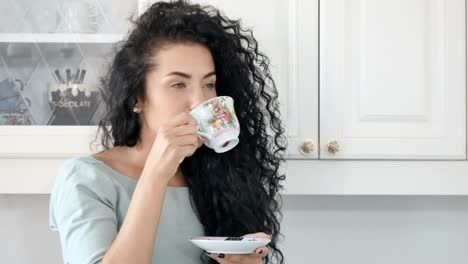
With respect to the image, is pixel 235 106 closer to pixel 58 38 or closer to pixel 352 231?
pixel 58 38

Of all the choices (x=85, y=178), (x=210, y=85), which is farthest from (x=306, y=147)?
(x=85, y=178)

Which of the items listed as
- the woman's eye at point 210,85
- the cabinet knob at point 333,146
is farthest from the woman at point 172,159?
the cabinet knob at point 333,146

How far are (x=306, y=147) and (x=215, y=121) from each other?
0.39 metres

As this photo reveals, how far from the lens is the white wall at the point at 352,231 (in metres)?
1.89

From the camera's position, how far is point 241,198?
1.39 metres

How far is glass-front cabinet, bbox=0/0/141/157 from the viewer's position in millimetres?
1528

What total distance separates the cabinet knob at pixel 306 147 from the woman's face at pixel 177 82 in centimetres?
30

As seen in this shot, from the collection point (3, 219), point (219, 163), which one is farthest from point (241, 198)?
point (3, 219)

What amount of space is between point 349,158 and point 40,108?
2.42ft

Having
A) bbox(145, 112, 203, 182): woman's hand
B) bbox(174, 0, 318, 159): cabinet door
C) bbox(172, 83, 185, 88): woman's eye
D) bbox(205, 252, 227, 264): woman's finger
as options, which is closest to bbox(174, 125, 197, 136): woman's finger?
bbox(145, 112, 203, 182): woman's hand

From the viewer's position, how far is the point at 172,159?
1150 millimetres

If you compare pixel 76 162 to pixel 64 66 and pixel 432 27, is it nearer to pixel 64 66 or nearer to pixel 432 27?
pixel 64 66

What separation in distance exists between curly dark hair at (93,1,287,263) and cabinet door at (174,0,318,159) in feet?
0.09

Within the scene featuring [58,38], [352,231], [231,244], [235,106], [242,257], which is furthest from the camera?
[352,231]
